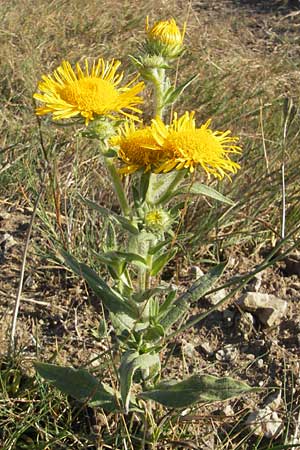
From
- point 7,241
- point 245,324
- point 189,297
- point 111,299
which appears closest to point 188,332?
point 245,324

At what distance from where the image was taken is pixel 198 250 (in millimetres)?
2609

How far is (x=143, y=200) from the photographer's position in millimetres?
1781

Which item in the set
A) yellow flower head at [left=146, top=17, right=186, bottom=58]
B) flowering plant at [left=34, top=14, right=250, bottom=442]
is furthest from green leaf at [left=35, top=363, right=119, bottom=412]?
yellow flower head at [left=146, top=17, right=186, bottom=58]

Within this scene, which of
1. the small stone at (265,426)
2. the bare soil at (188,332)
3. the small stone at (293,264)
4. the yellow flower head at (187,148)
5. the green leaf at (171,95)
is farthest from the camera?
the small stone at (293,264)

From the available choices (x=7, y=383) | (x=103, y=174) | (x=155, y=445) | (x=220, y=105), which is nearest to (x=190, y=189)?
(x=155, y=445)

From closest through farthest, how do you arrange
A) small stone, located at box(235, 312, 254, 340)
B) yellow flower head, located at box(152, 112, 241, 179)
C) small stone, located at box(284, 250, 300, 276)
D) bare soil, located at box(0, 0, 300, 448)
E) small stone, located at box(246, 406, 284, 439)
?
1. yellow flower head, located at box(152, 112, 241, 179)
2. small stone, located at box(246, 406, 284, 439)
3. bare soil, located at box(0, 0, 300, 448)
4. small stone, located at box(235, 312, 254, 340)
5. small stone, located at box(284, 250, 300, 276)

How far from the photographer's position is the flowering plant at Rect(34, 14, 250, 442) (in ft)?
5.58

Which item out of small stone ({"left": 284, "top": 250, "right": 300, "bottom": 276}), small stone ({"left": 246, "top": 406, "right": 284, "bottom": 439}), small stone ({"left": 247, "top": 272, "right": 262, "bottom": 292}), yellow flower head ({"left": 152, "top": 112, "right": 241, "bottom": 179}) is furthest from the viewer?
small stone ({"left": 284, "top": 250, "right": 300, "bottom": 276})

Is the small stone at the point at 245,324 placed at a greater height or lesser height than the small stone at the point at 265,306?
lesser

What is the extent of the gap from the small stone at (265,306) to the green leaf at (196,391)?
Answer: 1.97 feet

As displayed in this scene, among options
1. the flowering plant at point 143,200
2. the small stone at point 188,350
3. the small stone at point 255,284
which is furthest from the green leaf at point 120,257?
the small stone at point 255,284

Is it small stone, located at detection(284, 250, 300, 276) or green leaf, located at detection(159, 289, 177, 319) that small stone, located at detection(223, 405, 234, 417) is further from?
small stone, located at detection(284, 250, 300, 276)

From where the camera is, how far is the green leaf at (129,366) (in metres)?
1.69

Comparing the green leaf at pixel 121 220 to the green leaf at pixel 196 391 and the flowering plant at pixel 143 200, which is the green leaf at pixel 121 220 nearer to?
the flowering plant at pixel 143 200
